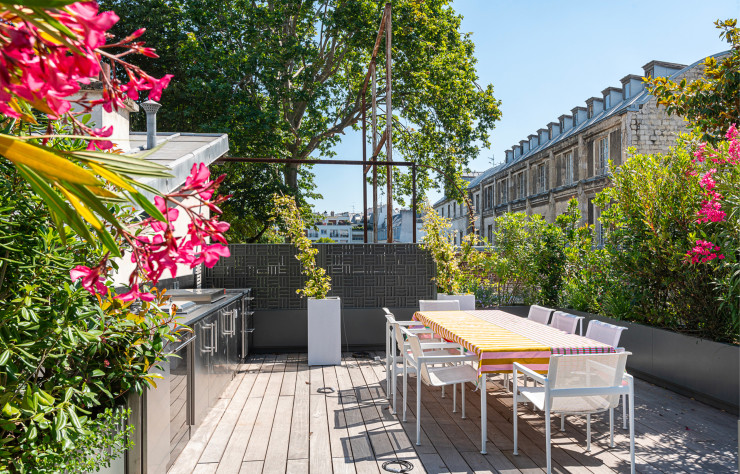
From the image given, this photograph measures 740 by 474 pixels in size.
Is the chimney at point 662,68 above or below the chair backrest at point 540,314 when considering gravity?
above

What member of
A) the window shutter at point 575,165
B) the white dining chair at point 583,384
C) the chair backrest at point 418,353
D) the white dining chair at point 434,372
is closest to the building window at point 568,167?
the window shutter at point 575,165

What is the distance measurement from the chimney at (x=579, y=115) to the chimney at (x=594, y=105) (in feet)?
2.35

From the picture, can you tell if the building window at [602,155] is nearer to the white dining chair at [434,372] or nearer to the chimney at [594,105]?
the chimney at [594,105]

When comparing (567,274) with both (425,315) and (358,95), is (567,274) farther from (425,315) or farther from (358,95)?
(358,95)

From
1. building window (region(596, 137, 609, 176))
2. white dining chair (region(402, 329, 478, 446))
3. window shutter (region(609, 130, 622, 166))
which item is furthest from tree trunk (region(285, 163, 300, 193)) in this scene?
building window (region(596, 137, 609, 176))

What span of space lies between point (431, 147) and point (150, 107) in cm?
1003

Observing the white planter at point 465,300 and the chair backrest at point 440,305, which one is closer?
the chair backrest at point 440,305

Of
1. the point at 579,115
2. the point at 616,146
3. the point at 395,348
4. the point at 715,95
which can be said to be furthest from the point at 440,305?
the point at 579,115

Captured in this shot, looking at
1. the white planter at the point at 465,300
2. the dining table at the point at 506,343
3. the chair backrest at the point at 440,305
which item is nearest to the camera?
the dining table at the point at 506,343

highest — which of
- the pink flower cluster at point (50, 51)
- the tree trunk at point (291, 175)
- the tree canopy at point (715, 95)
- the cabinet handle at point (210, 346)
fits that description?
the tree trunk at point (291, 175)

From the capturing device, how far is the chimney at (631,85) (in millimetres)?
20781

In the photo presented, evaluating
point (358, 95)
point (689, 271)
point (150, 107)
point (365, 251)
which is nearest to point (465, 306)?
point (365, 251)

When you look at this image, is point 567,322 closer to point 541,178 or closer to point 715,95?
point 715,95

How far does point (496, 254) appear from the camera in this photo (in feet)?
28.2
